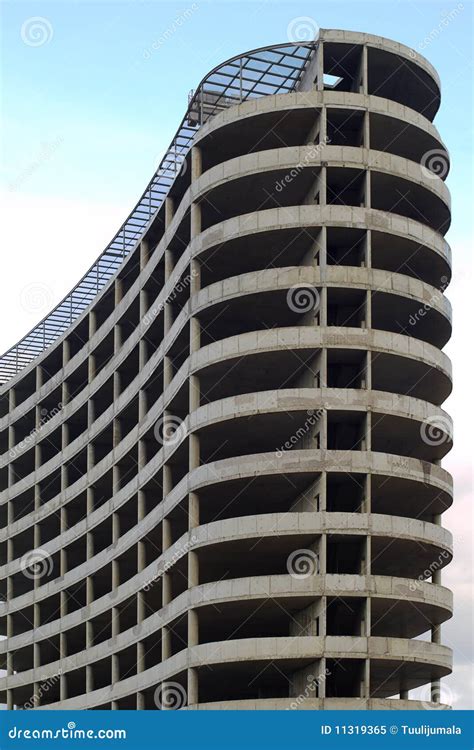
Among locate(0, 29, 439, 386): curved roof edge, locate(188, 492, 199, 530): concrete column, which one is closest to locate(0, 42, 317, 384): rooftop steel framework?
locate(0, 29, 439, 386): curved roof edge

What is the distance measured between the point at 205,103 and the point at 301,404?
17900 mm

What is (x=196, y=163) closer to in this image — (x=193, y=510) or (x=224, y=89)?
(x=224, y=89)

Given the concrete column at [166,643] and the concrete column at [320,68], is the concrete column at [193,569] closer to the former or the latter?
the concrete column at [166,643]

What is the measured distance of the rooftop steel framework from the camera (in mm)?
56219

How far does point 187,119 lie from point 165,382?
13.2m

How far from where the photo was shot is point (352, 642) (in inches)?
1857

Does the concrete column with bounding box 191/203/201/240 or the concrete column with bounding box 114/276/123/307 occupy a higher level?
the concrete column with bounding box 114/276/123/307

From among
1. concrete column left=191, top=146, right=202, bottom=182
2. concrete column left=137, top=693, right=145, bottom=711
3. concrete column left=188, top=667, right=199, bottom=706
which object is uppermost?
concrete column left=191, top=146, right=202, bottom=182

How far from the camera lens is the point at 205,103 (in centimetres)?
5906

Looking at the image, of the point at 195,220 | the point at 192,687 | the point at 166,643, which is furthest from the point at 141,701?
the point at 195,220

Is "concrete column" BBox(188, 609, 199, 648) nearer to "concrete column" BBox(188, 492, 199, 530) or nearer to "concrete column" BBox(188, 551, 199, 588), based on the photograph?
"concrete column" BBox(188, 551, 199, 588)

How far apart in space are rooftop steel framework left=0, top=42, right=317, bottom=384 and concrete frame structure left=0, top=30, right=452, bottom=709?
299mm
